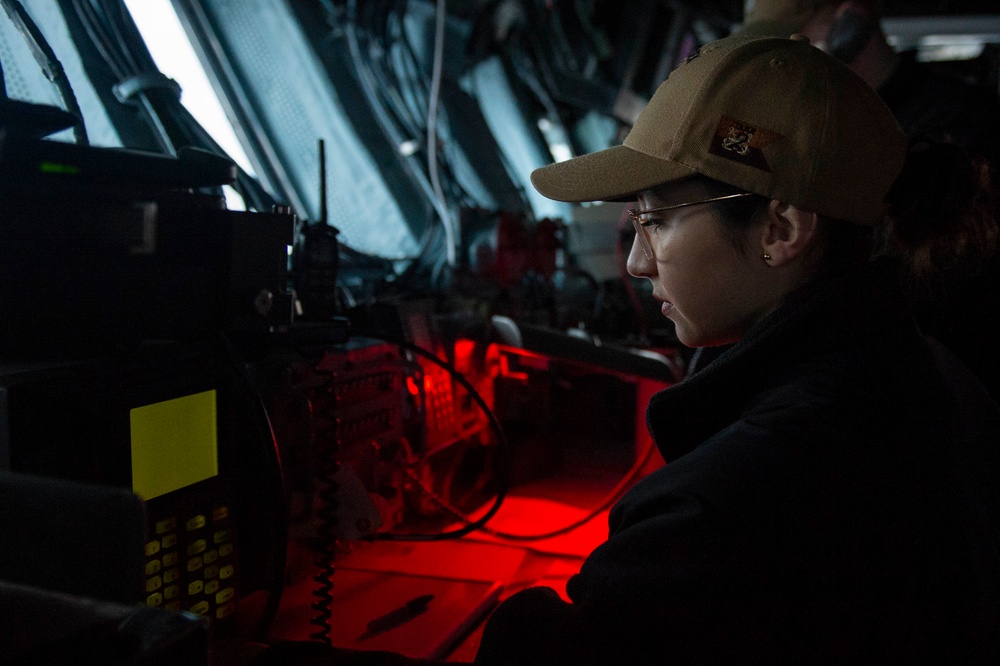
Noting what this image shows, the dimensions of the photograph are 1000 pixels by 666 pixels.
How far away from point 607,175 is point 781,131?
0.17 m

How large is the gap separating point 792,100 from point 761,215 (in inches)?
4.2

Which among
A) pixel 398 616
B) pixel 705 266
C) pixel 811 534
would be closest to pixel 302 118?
pixel 398 616

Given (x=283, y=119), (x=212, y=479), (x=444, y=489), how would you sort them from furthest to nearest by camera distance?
(x=283, y=119) → (x=444, y=489) → (x=212, y=479)

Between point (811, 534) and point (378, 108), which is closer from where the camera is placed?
point (811, 534)

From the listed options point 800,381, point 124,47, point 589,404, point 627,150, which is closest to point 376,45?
point 124,47

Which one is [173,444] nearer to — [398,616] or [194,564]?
[194,564]

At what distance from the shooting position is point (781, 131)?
68cm

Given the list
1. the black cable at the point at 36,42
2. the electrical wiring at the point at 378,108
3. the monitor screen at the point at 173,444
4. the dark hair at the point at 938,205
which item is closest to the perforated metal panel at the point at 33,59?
the black cable at the point at 36,42

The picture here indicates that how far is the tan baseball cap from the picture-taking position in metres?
0.68

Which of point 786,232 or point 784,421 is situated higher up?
point 786,232

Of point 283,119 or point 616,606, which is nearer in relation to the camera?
point 616,606

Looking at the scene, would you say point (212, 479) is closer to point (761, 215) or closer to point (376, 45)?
point (761, 215)

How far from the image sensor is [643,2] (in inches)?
206

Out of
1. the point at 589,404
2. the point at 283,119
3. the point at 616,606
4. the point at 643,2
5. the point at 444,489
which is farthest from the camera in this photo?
the point at 643,2
